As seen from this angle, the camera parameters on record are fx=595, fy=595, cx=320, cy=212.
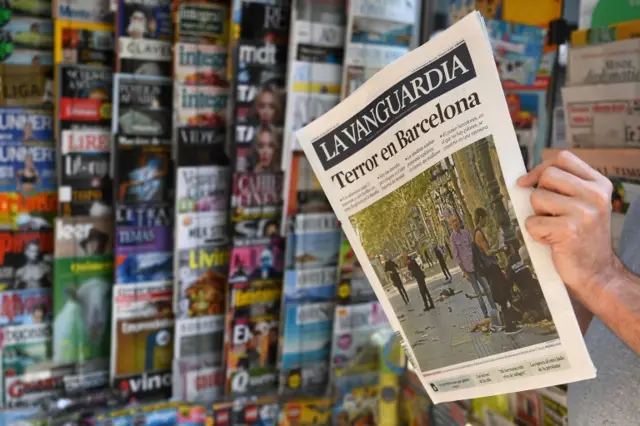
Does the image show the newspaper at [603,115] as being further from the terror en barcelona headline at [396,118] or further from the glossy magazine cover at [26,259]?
the glossy magazine cover at [26,259]

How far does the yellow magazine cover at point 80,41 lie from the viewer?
49.9 inches

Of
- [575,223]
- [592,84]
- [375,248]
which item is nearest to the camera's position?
[575,223]

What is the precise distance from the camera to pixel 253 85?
1374mm

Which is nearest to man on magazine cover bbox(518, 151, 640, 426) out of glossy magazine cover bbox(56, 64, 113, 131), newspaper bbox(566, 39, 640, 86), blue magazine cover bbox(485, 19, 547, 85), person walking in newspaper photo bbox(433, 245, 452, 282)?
person walking in newspaper photo bbox(433, 245, 452, 282)

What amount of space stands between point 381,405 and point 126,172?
81cm

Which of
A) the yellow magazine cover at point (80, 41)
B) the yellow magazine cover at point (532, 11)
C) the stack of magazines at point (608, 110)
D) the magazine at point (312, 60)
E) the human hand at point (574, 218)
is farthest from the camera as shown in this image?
the magazine at point (312, 60)

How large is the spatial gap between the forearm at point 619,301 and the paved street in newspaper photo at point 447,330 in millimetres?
64

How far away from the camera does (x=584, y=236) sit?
1.61ft

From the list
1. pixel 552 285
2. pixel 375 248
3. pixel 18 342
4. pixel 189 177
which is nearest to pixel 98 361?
pixel 18 342

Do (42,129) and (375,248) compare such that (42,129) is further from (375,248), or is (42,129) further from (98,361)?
(375,248)

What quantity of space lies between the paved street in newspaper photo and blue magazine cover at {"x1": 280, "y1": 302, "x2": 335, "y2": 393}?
34.1 inches

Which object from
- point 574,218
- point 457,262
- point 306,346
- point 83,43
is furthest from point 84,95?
point 574,218

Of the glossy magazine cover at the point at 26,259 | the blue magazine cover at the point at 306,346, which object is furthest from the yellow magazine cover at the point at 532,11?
the glossy magazine cover at the point at 26,259

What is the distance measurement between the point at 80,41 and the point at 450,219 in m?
1.04
